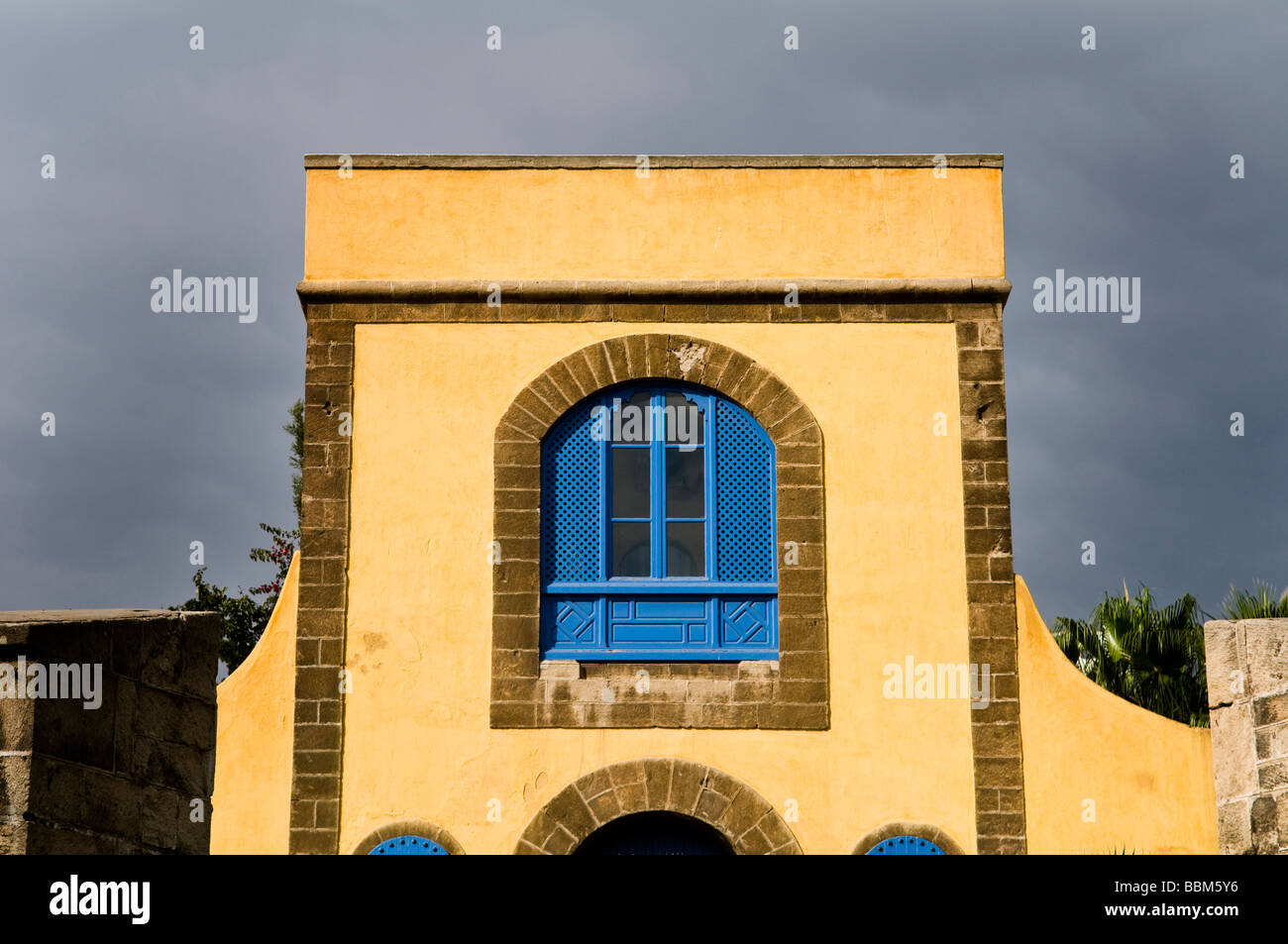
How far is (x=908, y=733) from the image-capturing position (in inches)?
428

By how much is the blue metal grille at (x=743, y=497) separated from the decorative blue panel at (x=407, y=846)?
2.72 meters

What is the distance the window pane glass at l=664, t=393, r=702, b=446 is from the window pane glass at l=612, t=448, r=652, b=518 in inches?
9.0

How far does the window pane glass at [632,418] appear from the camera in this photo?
1141 centimetres

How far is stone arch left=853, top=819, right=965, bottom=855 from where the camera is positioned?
10.7 metres

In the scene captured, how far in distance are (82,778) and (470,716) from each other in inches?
241

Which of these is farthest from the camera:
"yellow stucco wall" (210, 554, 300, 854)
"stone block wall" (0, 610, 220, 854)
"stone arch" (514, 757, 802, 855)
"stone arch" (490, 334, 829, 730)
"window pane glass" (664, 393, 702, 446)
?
"window pane glass" (664, 393, 702, 446)

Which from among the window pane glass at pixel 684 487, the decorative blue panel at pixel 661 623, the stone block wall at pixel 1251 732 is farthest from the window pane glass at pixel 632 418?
the stone block wall at pixel 1251 732

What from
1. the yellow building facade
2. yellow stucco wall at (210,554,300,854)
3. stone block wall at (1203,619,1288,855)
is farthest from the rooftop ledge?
stone block wall at (1203,619,1288,855)

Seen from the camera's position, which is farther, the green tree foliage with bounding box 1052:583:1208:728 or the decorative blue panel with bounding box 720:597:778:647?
the green tree foliage with bounding box 1052:583:1208:728

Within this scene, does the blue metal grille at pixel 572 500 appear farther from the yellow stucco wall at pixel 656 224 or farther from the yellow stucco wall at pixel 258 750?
the yellow stucco wall at pixel 258 750

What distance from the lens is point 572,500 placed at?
11.3 m
